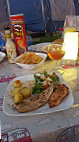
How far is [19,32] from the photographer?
1126 mm

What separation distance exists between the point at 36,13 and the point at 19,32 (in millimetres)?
3869

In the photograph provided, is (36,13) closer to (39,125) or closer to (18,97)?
(18,97)

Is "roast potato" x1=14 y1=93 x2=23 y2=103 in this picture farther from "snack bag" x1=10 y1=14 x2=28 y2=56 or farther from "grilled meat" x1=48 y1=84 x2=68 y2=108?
"snack bag" x1=10 y1=14 x2=28 y2=56

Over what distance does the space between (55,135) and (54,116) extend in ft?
0.28

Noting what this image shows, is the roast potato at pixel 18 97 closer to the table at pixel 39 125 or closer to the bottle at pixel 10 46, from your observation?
the table at pixel 39 125

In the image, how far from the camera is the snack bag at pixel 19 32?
1.07 m

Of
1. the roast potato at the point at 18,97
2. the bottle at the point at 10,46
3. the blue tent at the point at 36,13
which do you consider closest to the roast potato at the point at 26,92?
the roast potato at the point at 18,97

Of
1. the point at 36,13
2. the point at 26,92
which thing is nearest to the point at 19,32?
the point at 26,92

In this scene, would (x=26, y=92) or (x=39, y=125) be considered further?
(x=26, y=92)

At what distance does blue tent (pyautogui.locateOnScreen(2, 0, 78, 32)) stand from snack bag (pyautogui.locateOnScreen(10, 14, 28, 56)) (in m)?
3.77

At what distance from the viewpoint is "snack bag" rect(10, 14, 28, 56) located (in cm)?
107

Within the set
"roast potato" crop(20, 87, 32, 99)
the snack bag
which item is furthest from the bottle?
"roast potato" crop(20, 87, 32, 99)

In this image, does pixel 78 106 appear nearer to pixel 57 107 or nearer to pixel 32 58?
pixel 57 107

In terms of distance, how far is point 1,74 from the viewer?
1.06 meters
